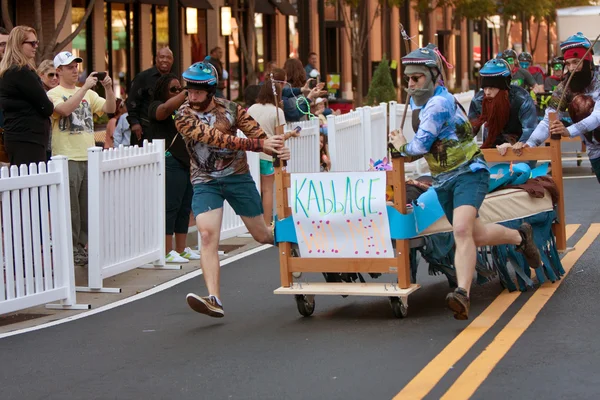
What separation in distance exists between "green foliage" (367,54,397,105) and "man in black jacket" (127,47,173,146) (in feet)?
59.8

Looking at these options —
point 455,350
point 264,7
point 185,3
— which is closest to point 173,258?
point 455,350

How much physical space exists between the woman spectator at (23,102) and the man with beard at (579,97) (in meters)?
3.97

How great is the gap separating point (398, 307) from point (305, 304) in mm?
704

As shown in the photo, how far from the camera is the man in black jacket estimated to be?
1215 centimetres

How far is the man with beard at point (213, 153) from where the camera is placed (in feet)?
28.5

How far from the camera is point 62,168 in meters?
9.66

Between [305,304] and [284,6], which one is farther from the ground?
[284,6]

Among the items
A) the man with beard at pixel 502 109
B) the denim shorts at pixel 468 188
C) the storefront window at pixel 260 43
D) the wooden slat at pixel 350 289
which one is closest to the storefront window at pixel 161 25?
the storefront window at pixel 260 43

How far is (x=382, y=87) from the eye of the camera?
3080cm

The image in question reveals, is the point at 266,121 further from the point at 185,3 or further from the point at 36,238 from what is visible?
the point at 185,3

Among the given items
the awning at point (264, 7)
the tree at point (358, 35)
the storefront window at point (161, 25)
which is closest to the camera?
the storefront window at point (161, 25)

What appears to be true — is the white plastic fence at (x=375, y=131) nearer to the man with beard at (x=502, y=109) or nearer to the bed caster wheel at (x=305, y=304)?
the man with beard at (x=502, y=109)

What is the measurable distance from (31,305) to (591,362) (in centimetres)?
433

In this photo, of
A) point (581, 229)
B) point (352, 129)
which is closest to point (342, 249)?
point (581, 229)
